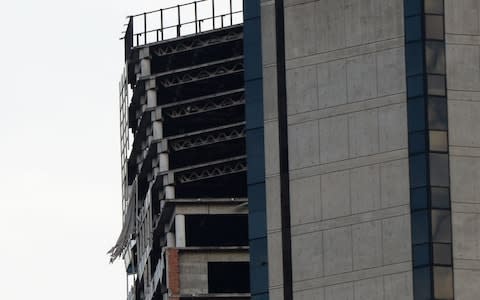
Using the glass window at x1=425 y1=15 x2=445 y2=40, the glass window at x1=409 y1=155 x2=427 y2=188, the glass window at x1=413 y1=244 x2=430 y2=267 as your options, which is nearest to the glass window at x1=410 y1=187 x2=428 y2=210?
the glass window at x1=409 y1=155 x2=427 y2=188

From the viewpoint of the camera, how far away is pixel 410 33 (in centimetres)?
18850

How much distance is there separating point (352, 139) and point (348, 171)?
2.11 m

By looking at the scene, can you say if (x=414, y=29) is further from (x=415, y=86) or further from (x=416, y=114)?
(x=416, y=114)

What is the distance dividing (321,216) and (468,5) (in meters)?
16.6

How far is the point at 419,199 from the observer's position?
18625 cm

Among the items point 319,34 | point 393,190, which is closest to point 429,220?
point 393,190

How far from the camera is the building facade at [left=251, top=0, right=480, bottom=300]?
610 feet

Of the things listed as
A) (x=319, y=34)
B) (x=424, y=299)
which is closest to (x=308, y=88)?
(x=319, y=34)

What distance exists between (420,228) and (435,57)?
36.6 ft

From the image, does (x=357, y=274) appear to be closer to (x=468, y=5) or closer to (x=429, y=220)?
(x=429, y=220)

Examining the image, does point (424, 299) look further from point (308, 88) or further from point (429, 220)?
point (308, 88)

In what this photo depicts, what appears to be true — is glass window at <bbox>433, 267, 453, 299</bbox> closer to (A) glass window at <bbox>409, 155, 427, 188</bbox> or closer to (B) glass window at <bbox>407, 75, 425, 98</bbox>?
(A) glass window at <bbox>409, 155, 427, 188</bbox>

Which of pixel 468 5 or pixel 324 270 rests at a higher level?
pixel 468 5

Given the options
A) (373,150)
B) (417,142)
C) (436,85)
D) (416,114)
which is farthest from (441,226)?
(436,85)
